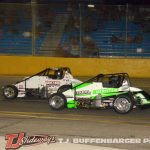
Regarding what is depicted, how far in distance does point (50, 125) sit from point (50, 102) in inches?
111

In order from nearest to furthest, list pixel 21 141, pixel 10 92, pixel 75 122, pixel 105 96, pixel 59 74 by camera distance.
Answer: pixel 21 141, pixel 75 122, pixel 105 96, pixel 59 74, pixel 10 92

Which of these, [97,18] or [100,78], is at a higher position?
[97,18]

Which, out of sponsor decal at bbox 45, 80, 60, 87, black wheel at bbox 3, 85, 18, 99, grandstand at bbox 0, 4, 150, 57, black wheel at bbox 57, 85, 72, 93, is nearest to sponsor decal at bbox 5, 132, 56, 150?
black wheel at bbox 57, 85, 72, 93

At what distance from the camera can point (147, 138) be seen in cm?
1083

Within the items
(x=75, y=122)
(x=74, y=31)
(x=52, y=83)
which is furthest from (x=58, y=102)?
(x=74, y=31)

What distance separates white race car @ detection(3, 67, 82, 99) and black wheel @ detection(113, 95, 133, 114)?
2.58 meters

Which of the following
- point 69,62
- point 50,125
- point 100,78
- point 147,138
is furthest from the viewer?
point 69,62

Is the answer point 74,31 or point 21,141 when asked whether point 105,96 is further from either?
point 74,31

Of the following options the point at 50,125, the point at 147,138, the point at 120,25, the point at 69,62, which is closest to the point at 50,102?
the point at 50,125

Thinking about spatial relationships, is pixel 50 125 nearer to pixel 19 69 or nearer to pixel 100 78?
pixel 100 78

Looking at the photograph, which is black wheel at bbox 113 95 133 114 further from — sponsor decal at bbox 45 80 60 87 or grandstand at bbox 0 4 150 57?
grandstand at bbox 0 4 150 57

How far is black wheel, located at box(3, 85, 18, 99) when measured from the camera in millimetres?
17295

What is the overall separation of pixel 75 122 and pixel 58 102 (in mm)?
2280

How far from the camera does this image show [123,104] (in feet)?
47.0
